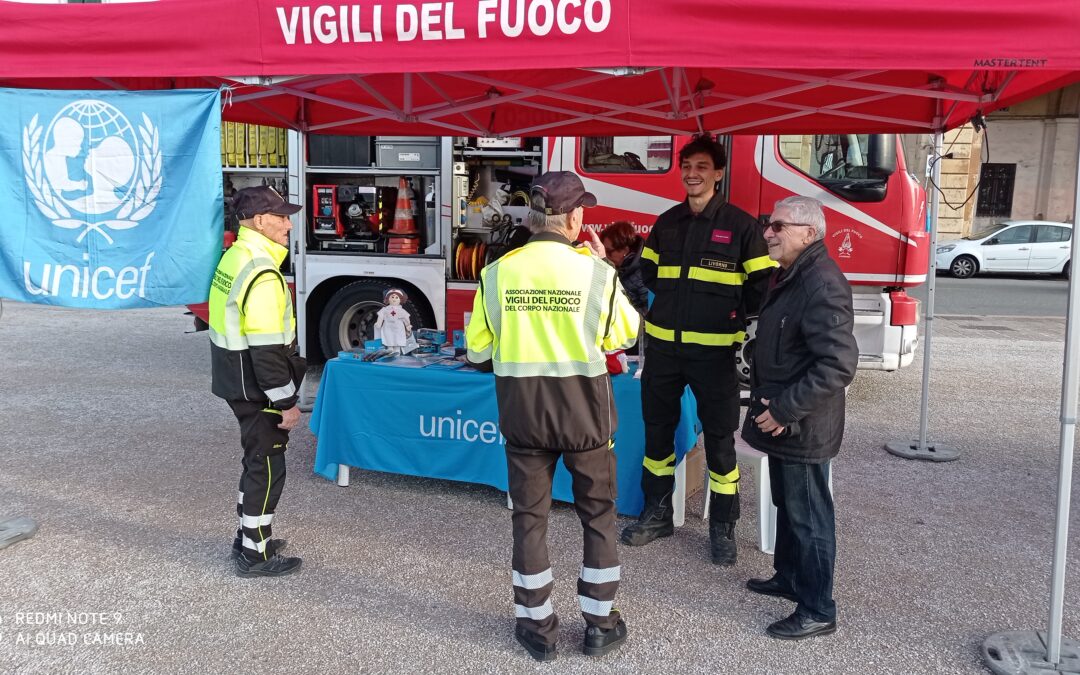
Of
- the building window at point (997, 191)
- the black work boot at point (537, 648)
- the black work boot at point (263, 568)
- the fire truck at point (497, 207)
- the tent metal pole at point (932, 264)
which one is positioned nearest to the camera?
the black work boot at point (537, 648)

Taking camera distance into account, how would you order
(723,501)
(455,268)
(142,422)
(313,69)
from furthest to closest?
1. (455,268)
2. (142,422)
3. (723,501)
4. (313,69)

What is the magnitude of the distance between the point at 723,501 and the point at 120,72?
3393 mm

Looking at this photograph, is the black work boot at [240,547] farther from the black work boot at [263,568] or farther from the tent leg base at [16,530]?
the tent leg base at [16,530]

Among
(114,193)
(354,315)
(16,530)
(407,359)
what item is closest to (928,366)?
(407,359)

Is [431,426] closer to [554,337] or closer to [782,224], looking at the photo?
[554,337]

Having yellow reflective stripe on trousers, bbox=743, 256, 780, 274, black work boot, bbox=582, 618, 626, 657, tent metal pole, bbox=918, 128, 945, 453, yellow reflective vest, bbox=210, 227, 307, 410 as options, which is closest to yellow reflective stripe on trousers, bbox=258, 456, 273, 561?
yellow reflective vest, bbox=210, 227, 307, 410

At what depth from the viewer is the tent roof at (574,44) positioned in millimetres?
2945

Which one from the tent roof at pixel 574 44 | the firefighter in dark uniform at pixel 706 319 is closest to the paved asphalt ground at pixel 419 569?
the firefighter in dark uniform at pixel 706 319

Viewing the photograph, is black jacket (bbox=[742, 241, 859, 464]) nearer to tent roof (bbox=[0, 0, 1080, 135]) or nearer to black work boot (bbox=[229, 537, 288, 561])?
tent roof (bbox=[0, 0, 1080, 135])

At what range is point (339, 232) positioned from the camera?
7566mm

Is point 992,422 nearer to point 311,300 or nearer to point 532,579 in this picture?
point 532,579

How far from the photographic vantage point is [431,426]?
488cm

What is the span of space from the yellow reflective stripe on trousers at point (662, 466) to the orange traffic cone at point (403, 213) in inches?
155

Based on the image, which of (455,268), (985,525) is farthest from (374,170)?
(985,525)
